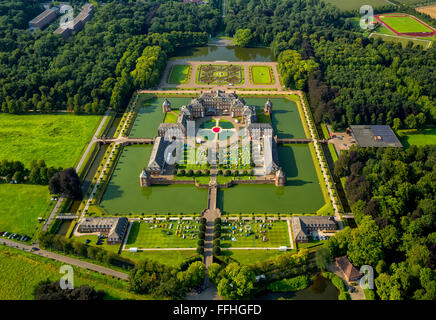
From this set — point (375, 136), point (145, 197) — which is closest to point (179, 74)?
point (145, 197)

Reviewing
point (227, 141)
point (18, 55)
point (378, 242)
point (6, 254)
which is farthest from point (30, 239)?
point (18, 55)

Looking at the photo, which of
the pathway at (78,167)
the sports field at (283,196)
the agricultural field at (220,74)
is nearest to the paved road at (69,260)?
the pathway at (78,167)

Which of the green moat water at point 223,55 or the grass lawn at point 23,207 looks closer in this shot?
the grass lawn at point 23,207

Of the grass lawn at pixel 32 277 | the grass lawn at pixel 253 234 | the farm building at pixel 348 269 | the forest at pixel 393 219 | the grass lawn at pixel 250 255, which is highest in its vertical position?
the forest at pixel 393 219

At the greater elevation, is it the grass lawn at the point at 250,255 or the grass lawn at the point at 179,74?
the grass lawn at the point at 179,74

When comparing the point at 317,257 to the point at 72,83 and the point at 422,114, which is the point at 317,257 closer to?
the point at 422,114

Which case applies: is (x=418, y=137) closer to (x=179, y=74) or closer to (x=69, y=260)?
(x=179, y=74)

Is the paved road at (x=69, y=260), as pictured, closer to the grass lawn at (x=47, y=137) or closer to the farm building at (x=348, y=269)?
the grass lawn at (x=47, y=137)
